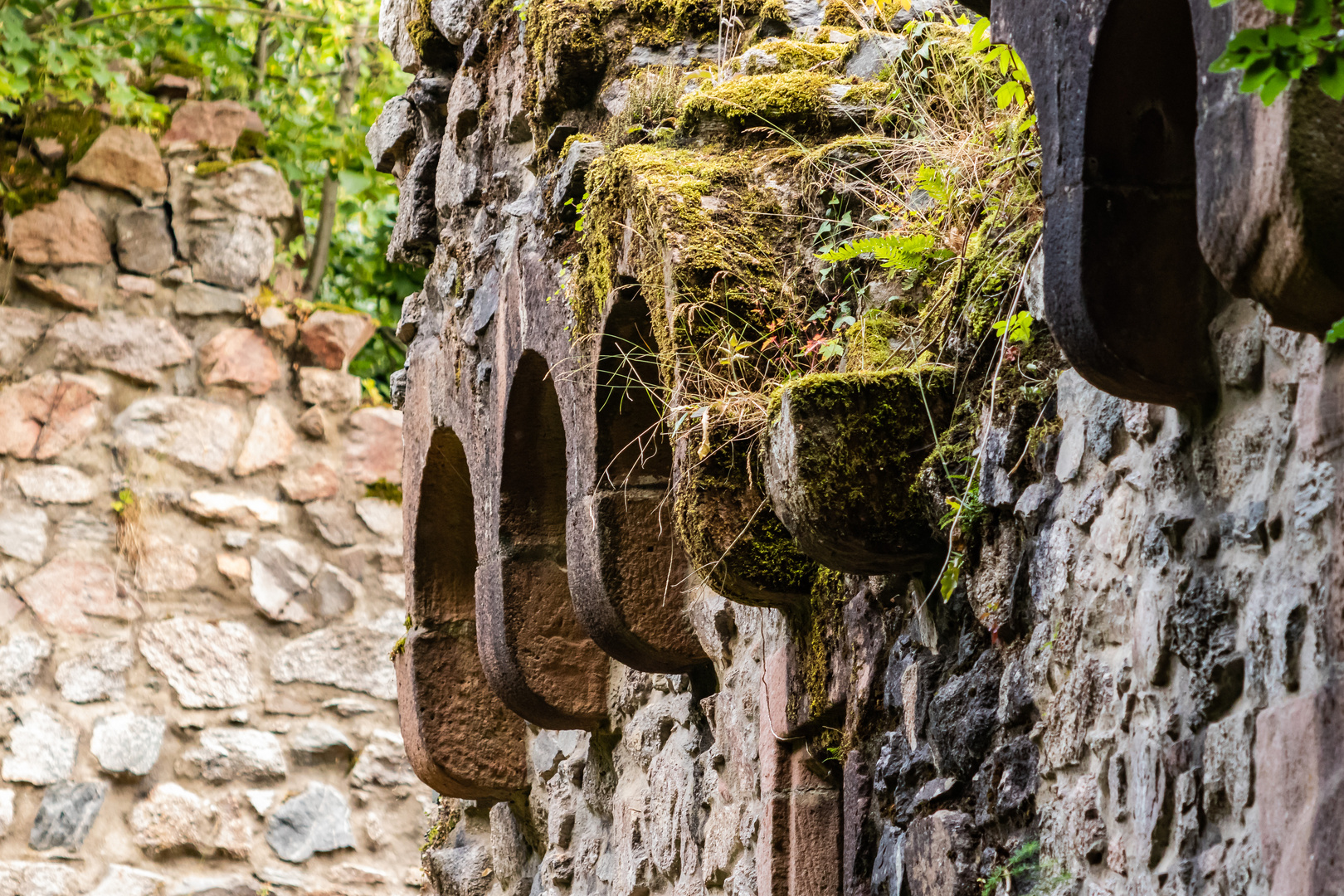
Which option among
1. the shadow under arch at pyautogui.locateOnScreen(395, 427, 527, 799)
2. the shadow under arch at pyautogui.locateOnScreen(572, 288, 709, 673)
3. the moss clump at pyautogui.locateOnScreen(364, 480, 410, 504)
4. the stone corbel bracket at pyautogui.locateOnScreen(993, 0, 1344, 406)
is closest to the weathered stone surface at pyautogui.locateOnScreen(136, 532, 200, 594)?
the moss clump at pyautogui.locateOnScreen(364, 480, 410, 504)

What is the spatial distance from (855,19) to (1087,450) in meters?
1.40

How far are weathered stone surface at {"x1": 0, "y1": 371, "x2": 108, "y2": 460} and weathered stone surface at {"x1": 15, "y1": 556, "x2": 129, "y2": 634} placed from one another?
43cm

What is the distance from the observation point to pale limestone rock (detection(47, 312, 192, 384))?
210 inches

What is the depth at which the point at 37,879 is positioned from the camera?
483 cm

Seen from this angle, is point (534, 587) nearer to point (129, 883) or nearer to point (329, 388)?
point (129, 883)

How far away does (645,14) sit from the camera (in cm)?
282

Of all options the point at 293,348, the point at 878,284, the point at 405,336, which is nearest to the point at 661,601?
the point at 878,284

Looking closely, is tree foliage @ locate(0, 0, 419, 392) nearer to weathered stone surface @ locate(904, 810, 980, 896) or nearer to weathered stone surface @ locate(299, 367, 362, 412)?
weathered stone surface @ locate(299, 367, 362, 412)

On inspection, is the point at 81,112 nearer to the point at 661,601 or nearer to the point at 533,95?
the point at 533,95

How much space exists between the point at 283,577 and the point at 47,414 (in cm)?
105

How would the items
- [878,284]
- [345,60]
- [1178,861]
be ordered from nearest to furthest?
[1178,861] → [878,284] → [345,60]

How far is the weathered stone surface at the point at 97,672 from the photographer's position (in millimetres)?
5086

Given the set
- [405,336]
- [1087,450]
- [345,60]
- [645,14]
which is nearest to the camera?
[1087,450]

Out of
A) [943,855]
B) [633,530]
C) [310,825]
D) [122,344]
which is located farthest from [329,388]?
[943,855]
